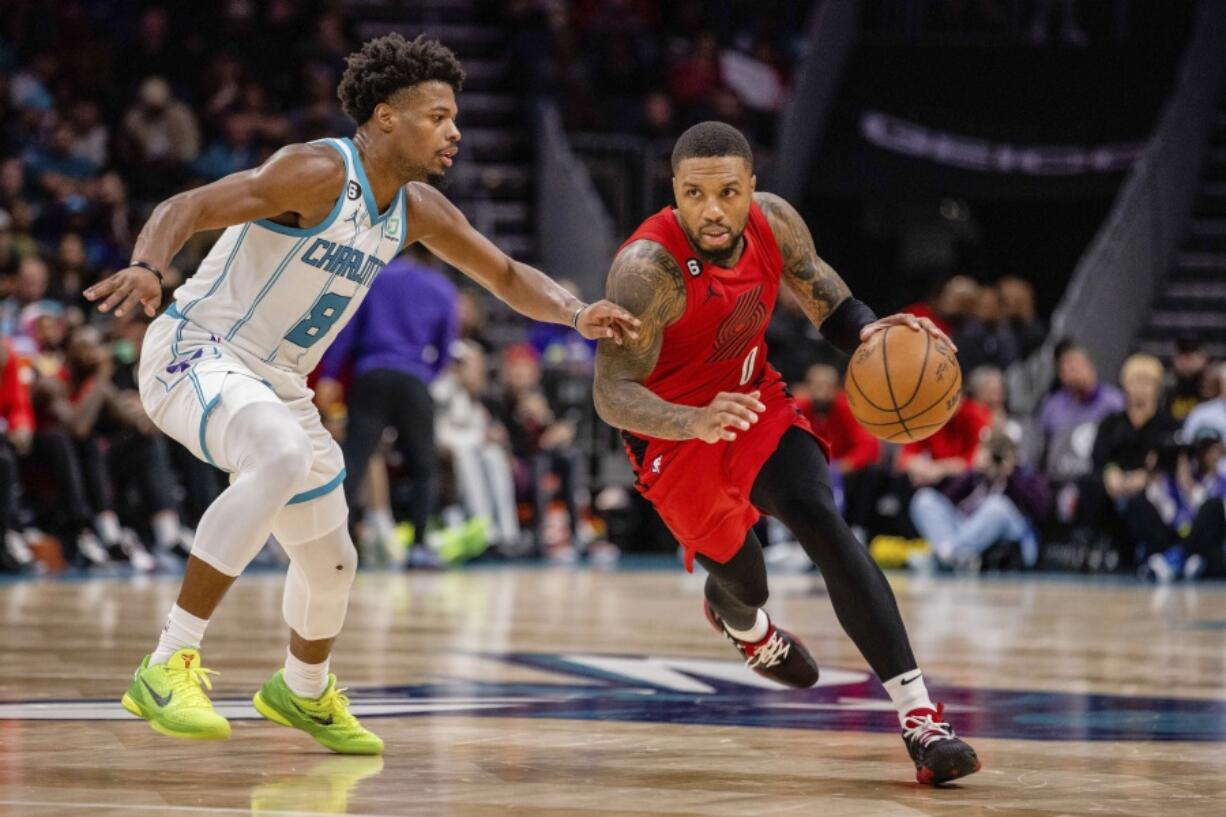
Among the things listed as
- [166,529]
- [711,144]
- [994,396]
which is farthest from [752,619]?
[994,396]

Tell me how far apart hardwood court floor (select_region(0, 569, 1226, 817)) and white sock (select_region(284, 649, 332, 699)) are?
0.50 ft

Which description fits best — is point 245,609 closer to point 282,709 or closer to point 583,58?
point 282,709

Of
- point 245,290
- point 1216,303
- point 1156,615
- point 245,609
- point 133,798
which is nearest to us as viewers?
point 133,798

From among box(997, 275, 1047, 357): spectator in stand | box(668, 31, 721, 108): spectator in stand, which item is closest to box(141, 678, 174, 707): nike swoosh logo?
box(997, 275, 1047, 357): spectator in stand

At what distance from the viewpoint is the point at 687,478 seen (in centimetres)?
525

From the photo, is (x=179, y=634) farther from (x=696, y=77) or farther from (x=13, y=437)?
(x=696, y=77)

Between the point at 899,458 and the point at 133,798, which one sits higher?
the point at 133,798

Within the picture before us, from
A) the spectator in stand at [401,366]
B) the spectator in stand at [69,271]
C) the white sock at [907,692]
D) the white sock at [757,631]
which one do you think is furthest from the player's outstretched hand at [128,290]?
the spectator in stand at [69,271]

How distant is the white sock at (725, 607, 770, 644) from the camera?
225 inches

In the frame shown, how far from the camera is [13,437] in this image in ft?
36.6

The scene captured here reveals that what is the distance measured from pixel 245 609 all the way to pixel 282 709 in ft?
13.4

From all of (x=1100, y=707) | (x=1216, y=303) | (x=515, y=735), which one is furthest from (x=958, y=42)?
(x=515, y=735)

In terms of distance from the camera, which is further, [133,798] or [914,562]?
[914,562]

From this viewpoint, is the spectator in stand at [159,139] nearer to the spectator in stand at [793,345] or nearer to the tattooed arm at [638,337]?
the spectator in stand at [793,345]
